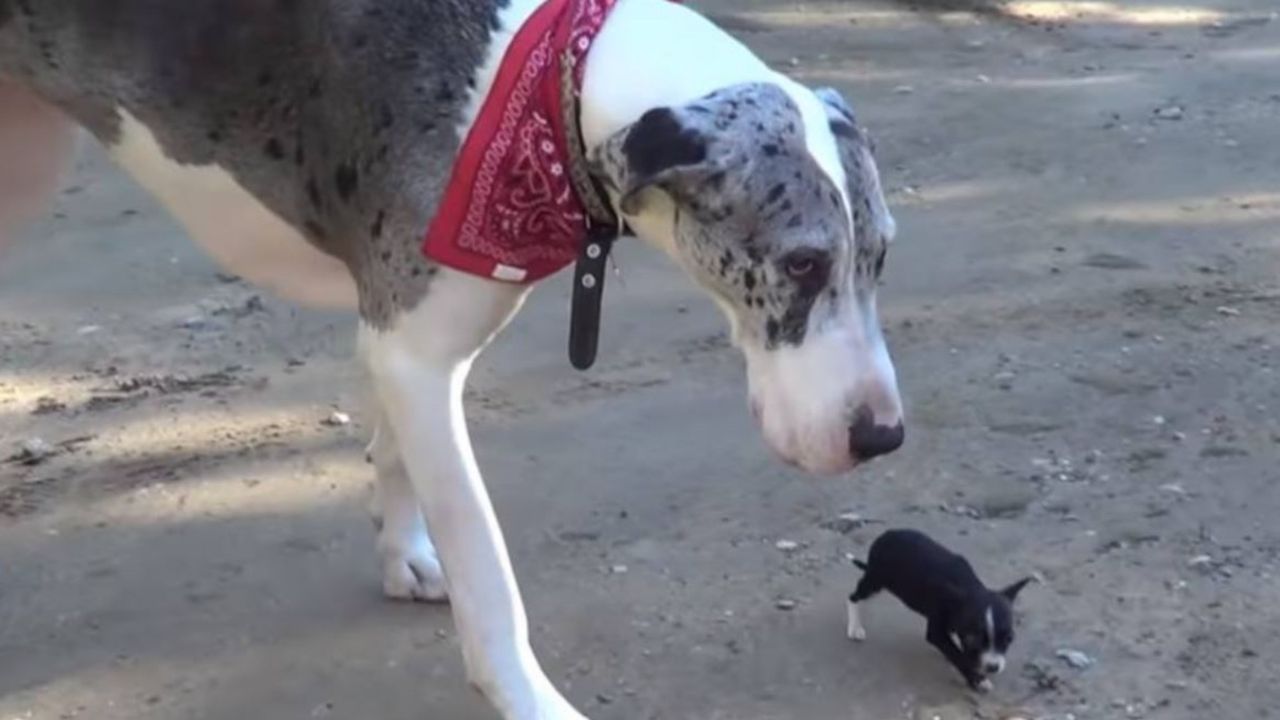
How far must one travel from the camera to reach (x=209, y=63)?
11.0 feet

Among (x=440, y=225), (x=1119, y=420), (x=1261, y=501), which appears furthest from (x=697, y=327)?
(x=440, y=225)

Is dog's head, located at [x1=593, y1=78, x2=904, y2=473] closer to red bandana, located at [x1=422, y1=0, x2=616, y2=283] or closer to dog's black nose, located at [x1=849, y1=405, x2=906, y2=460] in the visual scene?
dog's black nose, located at [x1=849, y1=405, x2=906, y2=460]

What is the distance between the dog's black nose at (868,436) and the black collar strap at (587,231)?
0.44 m

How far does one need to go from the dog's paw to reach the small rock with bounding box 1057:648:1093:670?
1066 mm

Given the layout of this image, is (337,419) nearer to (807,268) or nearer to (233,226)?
(233,226)

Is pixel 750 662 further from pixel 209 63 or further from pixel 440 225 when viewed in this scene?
pixel 209 63

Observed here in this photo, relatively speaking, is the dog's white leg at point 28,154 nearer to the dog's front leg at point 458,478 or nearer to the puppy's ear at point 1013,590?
the dog's front leg at point 458,478

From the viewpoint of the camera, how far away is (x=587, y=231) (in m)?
3.12

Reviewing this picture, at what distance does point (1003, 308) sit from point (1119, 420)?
2.36 feet

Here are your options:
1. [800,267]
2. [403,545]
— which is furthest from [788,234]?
[403,545]

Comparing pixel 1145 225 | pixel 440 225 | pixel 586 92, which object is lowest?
pixel 1145 225

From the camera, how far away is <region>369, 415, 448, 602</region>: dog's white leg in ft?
12.8

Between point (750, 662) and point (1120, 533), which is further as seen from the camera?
point (1120, 533)

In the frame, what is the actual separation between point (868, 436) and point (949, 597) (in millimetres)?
714
